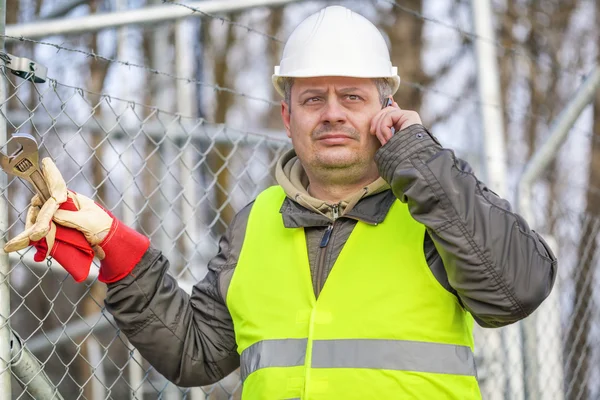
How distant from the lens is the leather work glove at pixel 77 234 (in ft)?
7.93

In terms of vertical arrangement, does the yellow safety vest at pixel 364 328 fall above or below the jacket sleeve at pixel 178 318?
above

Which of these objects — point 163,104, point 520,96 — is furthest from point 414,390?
point 520,96

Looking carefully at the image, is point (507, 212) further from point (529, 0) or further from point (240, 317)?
point (529, 0)

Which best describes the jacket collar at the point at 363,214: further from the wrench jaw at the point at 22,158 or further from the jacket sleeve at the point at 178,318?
the wrench jaw at the point at 22,158

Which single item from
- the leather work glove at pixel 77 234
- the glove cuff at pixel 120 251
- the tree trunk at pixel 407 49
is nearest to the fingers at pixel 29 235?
the leather work glove at pixel 77 234

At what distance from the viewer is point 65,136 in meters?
7.65

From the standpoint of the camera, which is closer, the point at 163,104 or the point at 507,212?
the point at 507,212

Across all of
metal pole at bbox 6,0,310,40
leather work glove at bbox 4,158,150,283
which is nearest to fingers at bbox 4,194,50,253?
leather work glove at bbox 4,158,150,283

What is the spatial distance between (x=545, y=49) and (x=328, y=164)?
9.72 m

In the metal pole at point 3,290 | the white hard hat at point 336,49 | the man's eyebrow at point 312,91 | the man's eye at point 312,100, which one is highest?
the white hard hat at point 336,49

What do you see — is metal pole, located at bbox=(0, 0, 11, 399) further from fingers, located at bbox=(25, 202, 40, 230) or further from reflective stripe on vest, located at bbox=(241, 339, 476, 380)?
reflective stripe on vest, located at bbox=(241, 339, 476, 380)

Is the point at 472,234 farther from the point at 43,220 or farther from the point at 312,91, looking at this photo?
the point at 43,220

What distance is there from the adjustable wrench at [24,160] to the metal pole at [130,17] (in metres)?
1.75

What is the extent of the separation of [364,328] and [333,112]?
0.66 m
